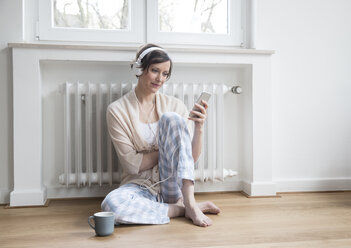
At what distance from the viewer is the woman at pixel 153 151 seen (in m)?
1.46

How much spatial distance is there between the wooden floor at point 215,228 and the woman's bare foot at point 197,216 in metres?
0.03

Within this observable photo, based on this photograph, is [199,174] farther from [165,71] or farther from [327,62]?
[327,62]

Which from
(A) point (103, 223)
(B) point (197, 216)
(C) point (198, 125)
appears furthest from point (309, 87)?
(A) point (103, 223)

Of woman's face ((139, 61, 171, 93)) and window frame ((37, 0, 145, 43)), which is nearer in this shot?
woman's face ((139, 61, 171, 93))

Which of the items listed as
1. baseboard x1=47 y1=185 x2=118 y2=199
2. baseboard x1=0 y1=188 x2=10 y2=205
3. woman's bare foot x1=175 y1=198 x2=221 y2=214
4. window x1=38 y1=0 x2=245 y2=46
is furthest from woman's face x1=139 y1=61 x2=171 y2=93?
baseboard x1=0 y1=188 x2=10 y2=205

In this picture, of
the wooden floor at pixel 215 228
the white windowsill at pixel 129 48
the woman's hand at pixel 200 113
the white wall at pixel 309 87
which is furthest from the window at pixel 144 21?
the wooden floor at pixel 215 228

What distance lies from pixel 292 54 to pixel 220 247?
139cm

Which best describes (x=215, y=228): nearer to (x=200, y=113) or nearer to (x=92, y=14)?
(x=200, y=113)

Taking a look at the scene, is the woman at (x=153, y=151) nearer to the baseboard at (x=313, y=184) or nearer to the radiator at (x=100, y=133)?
the radiator at (x=100, y=133)

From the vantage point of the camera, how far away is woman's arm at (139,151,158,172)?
163cm

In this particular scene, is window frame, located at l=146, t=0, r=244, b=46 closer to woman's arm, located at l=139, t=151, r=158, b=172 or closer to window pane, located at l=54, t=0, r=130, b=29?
window pane, located at l=54, t=0, r=130, b=29

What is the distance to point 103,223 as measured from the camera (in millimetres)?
1280

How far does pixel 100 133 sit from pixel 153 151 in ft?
1.19

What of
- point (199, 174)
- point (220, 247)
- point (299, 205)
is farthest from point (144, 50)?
point (299, 205)
